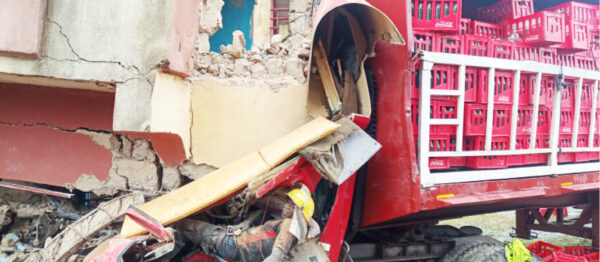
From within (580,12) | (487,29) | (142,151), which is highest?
(580,12)

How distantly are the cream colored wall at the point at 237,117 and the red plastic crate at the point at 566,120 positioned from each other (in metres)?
2.69

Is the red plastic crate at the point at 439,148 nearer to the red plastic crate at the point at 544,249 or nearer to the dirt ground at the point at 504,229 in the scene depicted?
the red plastic crate at the point at 544,249

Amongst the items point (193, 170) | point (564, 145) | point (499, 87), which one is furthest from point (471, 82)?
point (193, 170)

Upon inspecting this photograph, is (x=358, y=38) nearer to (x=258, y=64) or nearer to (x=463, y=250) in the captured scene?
(x=258, y=64)

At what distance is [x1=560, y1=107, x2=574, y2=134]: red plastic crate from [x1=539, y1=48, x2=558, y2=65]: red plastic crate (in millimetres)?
522

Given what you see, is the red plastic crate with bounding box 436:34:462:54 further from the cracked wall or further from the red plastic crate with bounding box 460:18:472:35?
the cracked wall

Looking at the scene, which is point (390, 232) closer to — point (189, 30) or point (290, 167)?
point (290, 167)

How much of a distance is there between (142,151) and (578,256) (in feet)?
18.1

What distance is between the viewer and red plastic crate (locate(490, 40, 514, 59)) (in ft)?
11.2

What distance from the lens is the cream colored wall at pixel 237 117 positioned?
3436 millimetres

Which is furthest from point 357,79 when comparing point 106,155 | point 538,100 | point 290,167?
point 106,155

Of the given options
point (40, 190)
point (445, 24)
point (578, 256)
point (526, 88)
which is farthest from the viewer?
point (578, 256)

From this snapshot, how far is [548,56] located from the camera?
149 inches

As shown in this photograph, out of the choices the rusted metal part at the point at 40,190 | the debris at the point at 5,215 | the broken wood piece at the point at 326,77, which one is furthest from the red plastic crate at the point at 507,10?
the debris at the point at 5,215
